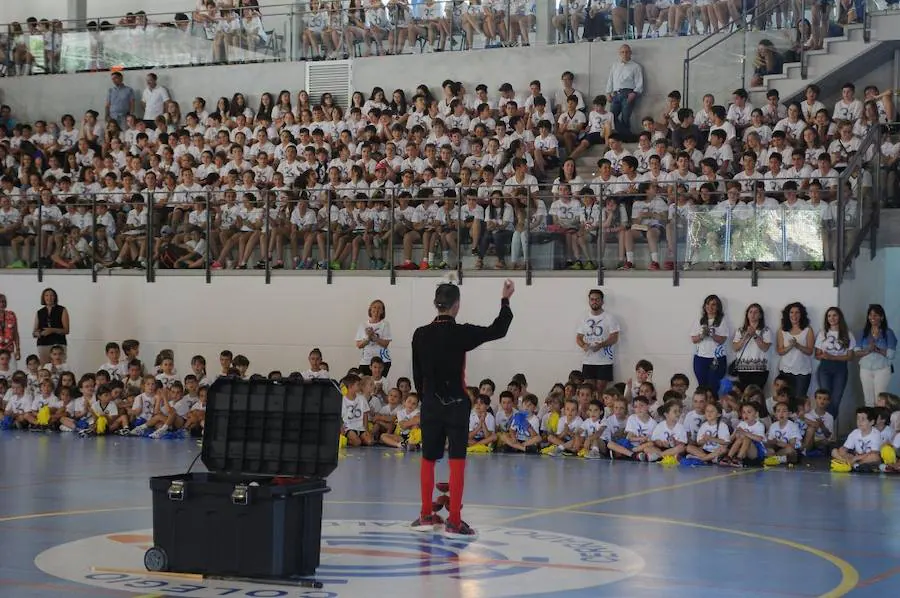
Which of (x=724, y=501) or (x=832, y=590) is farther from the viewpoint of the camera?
(x=724, y=501)

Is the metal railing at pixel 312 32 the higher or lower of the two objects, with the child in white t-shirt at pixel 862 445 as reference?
higher

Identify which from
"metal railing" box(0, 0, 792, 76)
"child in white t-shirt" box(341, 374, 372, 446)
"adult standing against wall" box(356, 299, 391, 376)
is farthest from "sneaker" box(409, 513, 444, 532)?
"metal railing" box(0, 0, 792, 76)

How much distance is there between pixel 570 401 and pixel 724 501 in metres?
5.25

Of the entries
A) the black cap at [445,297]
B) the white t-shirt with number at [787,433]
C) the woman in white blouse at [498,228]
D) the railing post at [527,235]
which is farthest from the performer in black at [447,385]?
the woman in white blouse at [498,228]

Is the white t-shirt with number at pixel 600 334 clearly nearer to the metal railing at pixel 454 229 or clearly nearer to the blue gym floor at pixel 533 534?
the metal railing at pixel 454 229

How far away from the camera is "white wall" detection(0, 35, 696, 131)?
24891mm

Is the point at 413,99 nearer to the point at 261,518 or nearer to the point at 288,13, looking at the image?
the point at 288,13

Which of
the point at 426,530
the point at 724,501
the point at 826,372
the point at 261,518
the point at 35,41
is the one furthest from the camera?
the point at 35,41

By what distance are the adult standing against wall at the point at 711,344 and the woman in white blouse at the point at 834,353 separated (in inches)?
51.1

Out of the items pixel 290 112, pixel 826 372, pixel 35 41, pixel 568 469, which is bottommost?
pixel 568 469

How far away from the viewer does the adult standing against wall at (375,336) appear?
20.6 meters

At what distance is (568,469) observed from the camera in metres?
16.2

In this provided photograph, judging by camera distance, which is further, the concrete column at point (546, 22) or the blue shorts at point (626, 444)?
the concrete column at point (546, 22)

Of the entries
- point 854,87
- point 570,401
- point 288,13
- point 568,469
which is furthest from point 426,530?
point 288,13
